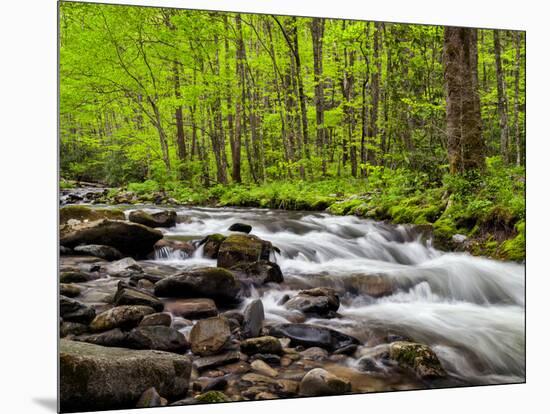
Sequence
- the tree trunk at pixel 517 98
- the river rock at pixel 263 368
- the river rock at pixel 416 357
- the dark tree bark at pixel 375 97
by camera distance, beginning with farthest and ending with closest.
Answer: the tree trunk at pixel 517 98
the dark tree bark at pixel 375 97
the river rock at pixel 416 357
the river rock at pixel 263 368

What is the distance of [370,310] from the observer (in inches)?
187

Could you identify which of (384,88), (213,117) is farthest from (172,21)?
(384,88)

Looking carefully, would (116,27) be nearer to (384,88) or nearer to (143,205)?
(143,205)

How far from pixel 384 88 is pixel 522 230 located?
66.8 inches

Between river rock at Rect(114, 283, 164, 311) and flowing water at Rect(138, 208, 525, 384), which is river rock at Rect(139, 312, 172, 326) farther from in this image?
flowing water at Rect(138, 208, 525, 384)

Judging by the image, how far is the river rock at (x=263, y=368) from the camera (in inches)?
169

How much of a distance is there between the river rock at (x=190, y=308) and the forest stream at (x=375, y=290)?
0.21 feet

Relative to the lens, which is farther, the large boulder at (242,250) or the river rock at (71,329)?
the large boulder at (242,250)

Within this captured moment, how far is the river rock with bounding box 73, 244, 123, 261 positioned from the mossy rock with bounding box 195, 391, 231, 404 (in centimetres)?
109

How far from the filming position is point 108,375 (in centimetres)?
391

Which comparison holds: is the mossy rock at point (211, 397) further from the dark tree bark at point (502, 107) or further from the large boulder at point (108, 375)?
the dark tree bark at point (502, 107)

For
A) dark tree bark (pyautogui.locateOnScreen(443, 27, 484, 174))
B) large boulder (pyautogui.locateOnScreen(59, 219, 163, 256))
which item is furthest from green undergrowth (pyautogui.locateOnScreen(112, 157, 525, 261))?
large boulder (pyautogui.locateOnScreen(59, 219, 163, 256))

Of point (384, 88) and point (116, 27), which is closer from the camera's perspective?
point (116, 27)

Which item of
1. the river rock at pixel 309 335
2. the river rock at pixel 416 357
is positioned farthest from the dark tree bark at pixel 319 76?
the river rock at pixel 416 357
